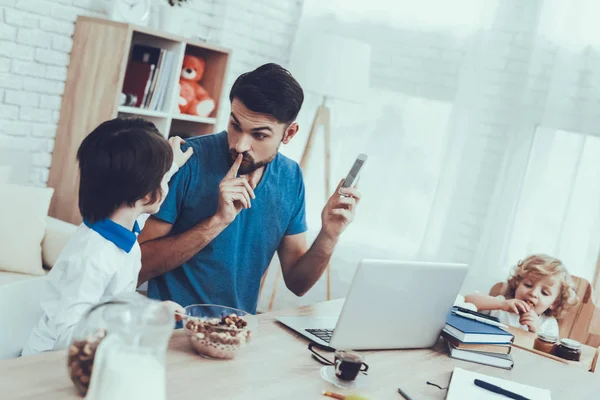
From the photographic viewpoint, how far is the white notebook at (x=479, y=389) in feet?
4.88

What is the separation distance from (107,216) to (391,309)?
2.22ft

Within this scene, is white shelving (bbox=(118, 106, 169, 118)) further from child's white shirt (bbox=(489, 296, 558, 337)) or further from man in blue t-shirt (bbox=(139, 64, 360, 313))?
child's white shirt (bbox=(489, 296, 558, 337))

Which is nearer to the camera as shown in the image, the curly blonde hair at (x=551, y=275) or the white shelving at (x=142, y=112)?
the curly blonde hair at (x=551, y=275)

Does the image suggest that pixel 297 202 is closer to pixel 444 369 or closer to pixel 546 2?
pixel 444 369

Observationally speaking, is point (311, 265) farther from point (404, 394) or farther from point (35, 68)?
point (35, 68)

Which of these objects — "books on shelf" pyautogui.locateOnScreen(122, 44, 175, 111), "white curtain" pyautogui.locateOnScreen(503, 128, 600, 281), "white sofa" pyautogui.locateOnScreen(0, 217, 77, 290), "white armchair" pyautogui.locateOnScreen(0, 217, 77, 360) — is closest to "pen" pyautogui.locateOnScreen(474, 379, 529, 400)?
"white armchair" pyautogui.locateOnScreen(0, 217, 77, 360)

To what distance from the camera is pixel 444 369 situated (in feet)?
5.46

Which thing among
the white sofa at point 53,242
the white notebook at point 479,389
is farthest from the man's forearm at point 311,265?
the white sofa at point 53,242

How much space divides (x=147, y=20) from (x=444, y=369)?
8.23 feet

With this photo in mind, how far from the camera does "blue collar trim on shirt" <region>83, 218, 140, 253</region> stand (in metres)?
Result: 1.48

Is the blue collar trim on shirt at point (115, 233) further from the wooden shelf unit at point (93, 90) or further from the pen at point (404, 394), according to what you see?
the wooden shelf unit at point (93, 90)

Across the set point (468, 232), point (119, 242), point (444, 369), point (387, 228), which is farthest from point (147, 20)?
point (444, 369)

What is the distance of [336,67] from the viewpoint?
3648 millimetres

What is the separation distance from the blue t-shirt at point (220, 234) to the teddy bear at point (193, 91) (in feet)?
5.33
